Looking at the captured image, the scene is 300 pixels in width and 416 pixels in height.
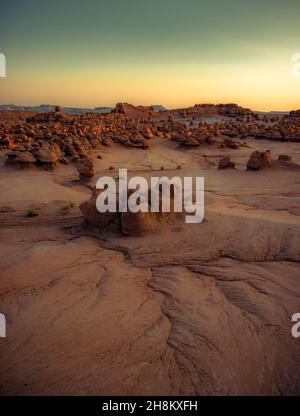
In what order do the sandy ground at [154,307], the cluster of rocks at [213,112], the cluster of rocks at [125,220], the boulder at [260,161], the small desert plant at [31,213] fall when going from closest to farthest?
the sandy ground at [154,307] < the cluster of rocks at [125,220] < the small desert plant at [31,213] < the boulder at [260,161] < the cluster of rocks at [213,112]

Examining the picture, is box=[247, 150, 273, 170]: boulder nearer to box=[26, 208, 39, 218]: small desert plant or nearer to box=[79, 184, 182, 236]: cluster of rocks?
box=[79, 184, 182, 236]: cluster of rocks

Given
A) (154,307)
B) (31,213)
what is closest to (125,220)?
(154,307)

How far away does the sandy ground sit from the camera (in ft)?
9.71

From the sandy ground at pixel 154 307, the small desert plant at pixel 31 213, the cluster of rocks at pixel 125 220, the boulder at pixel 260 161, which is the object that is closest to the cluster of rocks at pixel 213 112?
the boulder at pixel 260 161

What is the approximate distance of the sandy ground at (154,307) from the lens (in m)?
2.96

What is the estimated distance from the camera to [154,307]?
12.9 feet

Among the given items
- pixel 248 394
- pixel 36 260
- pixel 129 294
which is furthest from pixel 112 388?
pixel 36 260

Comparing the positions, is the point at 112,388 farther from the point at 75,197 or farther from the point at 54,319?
the point at 75,197

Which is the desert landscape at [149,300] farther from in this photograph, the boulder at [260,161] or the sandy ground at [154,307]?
the boulder at [260,161]

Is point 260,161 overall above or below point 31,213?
above

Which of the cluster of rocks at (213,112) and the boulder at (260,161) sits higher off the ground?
the cluster of rocks at (213,112)

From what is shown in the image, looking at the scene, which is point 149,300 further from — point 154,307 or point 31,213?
point 31,213
